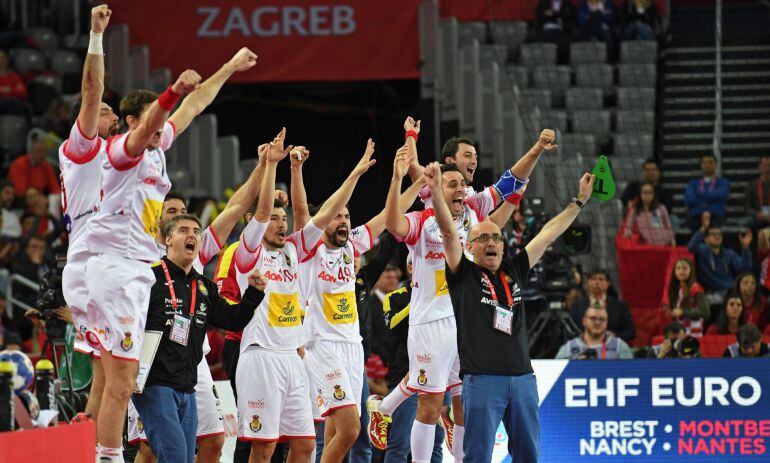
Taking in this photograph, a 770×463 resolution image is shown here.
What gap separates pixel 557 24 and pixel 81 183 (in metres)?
14.7

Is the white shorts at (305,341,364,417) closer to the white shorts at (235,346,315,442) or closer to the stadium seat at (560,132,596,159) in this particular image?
the white shorts at (235,346,315,442)

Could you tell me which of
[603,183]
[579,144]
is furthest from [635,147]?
[603,183]

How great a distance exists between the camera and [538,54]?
72.2 feet

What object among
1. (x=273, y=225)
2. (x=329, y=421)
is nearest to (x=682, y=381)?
(x=329, y=421)

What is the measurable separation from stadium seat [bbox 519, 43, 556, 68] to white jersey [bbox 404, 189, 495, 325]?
1144 centimetres

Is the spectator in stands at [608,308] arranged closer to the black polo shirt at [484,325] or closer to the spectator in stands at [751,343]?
the spectator in stands at [751,343]

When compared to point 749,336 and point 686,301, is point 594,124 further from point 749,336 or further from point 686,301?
point 749,336

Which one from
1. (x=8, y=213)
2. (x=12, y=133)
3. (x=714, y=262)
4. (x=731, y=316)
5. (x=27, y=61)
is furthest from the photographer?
(x=27, y=61)

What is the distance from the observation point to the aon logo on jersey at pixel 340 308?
10.7m

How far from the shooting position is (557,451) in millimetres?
12461

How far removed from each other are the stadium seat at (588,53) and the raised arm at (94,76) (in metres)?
14.7

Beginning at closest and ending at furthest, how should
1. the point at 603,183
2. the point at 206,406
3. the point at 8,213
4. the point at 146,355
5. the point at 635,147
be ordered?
the point at 146,355 < the point at 206,406 < the point at 603,183 < the point at 8,213 < the point at 635,147

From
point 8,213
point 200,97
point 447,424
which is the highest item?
point 200,97

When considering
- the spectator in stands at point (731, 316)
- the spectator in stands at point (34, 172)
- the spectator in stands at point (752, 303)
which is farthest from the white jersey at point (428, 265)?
the spectator in stands at point (34, 172)
